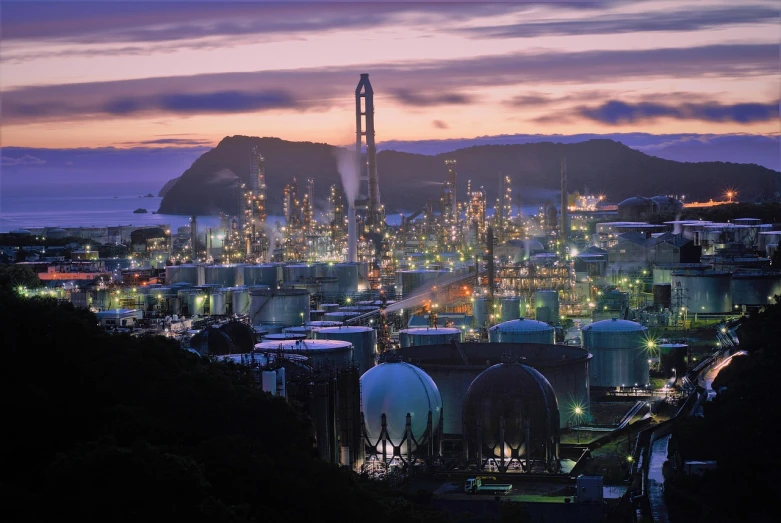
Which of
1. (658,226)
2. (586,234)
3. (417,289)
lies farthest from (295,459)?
(586,234)

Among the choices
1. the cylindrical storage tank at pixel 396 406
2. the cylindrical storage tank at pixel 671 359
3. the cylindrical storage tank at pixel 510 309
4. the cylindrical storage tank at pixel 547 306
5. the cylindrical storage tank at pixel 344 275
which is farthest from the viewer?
the cylindrical storage tank at pixel 344 275

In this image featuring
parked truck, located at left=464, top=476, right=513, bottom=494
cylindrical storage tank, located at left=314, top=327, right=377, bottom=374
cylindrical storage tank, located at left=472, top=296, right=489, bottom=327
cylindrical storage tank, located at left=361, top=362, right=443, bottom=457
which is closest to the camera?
parked truck, located at left=464, top=476, right=513, bottom=494

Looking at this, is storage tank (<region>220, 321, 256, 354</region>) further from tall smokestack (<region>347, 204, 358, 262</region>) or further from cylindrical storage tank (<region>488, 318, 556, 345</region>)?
tall smokestack (<region>347, 204, 358, 262</region>)

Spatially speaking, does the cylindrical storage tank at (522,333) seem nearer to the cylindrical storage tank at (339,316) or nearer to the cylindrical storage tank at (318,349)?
the cylindrical storage tank at (318,349)

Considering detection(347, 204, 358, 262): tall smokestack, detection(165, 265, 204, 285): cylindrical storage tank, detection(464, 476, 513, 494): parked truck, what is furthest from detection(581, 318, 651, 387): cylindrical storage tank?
detection(347, 204, 358, 262): tall smokestack

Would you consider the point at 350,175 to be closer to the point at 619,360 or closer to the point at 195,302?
the point at 195,302

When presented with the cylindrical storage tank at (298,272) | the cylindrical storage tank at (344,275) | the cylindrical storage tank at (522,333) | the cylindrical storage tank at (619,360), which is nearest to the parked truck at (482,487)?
the cylindrical storage tank at (522,333)

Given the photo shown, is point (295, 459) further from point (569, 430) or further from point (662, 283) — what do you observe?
point (662, 283)
